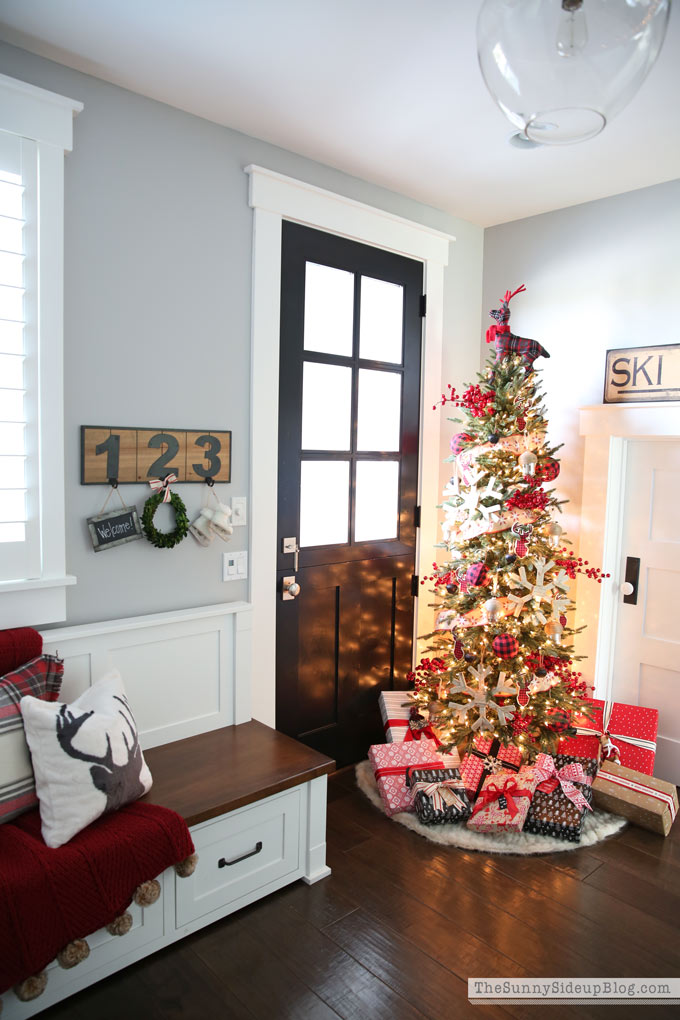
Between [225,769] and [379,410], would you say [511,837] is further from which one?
[379,410]

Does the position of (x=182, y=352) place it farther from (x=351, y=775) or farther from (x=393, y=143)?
(x=351, y=775)

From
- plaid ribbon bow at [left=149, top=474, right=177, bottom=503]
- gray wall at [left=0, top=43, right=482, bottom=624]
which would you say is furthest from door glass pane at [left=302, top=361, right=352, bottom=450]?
plaid ribbon bow at [left=149, top=474, right=177, bottom=503]

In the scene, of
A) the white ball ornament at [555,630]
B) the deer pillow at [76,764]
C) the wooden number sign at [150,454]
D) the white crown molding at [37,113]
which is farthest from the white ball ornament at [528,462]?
the white crown molding at [37,113]

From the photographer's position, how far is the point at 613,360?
10.4 ft

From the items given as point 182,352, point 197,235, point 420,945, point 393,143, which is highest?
point 393,143

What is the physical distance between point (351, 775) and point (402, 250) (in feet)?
8.05

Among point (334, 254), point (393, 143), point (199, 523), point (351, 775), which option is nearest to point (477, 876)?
point (351, 775)

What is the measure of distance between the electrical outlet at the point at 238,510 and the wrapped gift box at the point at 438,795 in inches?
49.4

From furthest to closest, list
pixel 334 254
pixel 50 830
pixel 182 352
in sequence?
pixel 334 254
pixel 182 352
pixel 50 830

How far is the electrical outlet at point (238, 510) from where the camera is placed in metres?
2.68

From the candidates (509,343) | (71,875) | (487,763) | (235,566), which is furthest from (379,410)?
(71,875)

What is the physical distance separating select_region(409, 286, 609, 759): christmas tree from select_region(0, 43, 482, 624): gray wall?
37.3 inches

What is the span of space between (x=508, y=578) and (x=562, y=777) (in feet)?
2.85

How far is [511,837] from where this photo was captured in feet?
8.68
